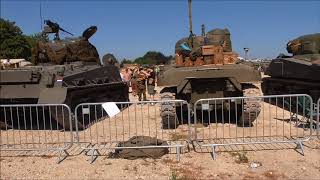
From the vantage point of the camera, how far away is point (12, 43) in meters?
55.1

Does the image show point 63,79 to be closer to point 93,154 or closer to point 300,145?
point 93,154

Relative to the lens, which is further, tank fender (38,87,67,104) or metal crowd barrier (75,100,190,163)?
tank fender (38,87,67,104)

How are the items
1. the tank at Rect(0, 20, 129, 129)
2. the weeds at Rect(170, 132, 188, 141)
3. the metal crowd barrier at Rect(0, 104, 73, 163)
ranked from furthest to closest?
1. the tank at Rect(0, 20, 129, 129)
2. the weeds at Rect(170, 132, 188, 141)
3. the metal crowd barrier at Rect(0, 104, 73, 163)

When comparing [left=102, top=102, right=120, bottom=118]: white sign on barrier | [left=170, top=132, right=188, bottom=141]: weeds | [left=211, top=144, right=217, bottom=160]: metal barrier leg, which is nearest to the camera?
[left=211, top=144, right=217, bottom=160]: metal barrier leg

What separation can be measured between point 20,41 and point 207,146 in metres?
53.1

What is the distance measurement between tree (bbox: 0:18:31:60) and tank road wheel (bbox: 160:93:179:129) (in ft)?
157

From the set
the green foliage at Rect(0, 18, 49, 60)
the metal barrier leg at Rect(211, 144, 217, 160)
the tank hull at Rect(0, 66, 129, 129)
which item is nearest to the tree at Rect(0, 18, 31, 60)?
the green foliage at Rect(0, 18, 49, 60)

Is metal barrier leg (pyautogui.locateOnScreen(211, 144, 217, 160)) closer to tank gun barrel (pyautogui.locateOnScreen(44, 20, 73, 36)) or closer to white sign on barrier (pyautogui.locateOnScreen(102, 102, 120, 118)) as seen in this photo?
white sign on barrier (pyautogui.locateOnScreen(102, 102, 120, 118))

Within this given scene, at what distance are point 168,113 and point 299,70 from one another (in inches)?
203

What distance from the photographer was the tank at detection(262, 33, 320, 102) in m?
11.8

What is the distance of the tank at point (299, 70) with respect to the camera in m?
11.8

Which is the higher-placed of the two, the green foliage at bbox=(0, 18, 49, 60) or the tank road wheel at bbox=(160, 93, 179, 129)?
the green foliage at bbox=(0, 18, 49, 60)

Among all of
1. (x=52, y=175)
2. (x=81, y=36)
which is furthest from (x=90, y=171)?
(x=81, y=36)

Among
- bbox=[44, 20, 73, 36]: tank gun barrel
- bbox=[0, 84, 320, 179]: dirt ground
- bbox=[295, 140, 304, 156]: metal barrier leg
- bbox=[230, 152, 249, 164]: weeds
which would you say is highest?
bbox=[44, 20, 73, 36]: tank gun barrel
